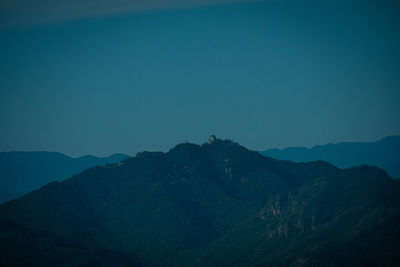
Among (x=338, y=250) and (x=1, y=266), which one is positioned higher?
(x=1, y=266)

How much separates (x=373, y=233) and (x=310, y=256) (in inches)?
1099

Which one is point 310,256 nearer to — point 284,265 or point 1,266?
point 284,265

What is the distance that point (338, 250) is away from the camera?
190m

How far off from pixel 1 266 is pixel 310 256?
→ 113 meters

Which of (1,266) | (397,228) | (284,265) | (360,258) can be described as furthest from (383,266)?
(1,266)

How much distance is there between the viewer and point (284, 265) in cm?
19938

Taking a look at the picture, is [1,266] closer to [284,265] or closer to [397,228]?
[284,265]

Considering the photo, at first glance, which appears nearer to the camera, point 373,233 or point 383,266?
point 383,266

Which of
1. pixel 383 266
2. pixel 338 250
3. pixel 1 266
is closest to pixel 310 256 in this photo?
pixel 338 250

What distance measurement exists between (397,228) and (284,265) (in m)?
43.1

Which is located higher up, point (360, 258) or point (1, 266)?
point (1, 266)

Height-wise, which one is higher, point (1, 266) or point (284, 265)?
point (1, 266)

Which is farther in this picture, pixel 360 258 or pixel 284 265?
pixel 284 265

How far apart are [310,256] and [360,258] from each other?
55.4 feet
